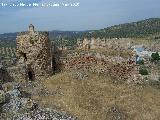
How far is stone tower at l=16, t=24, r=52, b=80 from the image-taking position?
3438 centimetres

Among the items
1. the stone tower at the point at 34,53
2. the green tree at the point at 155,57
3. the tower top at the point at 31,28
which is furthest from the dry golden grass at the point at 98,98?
the green tree at the point at 155,57

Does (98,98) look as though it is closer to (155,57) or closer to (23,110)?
(23,110)

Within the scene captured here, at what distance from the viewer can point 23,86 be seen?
91.9ft

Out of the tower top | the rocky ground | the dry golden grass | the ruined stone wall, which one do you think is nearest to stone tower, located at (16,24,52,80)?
the tower top

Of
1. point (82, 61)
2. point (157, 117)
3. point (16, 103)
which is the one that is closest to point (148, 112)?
point (157, 117)

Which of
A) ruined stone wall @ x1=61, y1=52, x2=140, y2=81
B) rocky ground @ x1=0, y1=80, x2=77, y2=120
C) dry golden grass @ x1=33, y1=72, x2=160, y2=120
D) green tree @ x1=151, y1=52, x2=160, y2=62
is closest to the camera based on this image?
rocky ground @ x1=0, y1=80, x2=77, y2=120

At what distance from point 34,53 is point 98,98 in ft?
31.8

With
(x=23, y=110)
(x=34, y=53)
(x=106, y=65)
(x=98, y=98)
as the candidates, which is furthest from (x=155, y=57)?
(x=23, y=110)

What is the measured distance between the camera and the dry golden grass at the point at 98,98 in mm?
24297

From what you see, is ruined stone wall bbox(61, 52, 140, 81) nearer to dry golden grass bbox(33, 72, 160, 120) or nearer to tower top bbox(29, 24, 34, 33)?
dry golden grass bbox(33, 72, 160, 120)

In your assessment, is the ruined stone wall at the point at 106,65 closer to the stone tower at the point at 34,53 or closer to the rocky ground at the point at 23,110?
the stone tower at the point at 34,53

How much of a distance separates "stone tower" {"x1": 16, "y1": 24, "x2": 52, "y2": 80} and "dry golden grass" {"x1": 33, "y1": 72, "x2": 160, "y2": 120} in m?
4.80

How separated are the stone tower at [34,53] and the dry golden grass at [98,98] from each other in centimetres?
480

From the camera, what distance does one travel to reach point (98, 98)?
86.5ft
